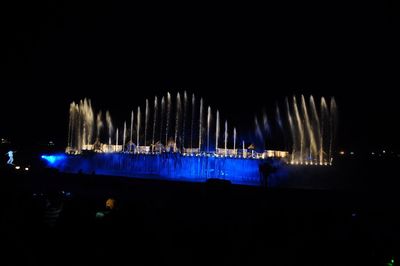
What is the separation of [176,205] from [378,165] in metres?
14.4

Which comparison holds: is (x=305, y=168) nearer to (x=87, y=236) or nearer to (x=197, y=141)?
(x=197, y=141)

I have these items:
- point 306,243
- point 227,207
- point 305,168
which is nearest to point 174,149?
point 305,168

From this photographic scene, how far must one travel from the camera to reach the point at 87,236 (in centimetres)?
725

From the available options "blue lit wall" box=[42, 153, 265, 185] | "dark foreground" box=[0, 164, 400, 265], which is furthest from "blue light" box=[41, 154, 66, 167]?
"dark foreground" box=[0, 164, 400, 265]

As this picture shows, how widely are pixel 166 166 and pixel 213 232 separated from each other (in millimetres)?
25328

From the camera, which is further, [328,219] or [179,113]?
[179,113]

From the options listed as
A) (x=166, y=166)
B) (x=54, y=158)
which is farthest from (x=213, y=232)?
(x=54, y=158)

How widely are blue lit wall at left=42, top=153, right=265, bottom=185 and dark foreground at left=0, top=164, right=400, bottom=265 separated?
12.2 metres

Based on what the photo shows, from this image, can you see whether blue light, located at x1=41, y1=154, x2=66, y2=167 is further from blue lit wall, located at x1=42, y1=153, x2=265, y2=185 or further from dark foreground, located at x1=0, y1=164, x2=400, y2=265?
dark foreground, located at x1=0, y1=164, x2=400, y2=265

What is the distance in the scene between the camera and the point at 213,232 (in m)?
10.0

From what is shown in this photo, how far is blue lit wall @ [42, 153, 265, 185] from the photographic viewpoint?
101 feet

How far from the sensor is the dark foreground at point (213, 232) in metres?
6.44

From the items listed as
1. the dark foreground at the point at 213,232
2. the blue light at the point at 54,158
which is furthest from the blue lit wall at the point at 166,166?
the dark foreground at the point at 213,232

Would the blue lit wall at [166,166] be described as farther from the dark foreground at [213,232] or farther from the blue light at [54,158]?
the dark foreground at [213,232]
